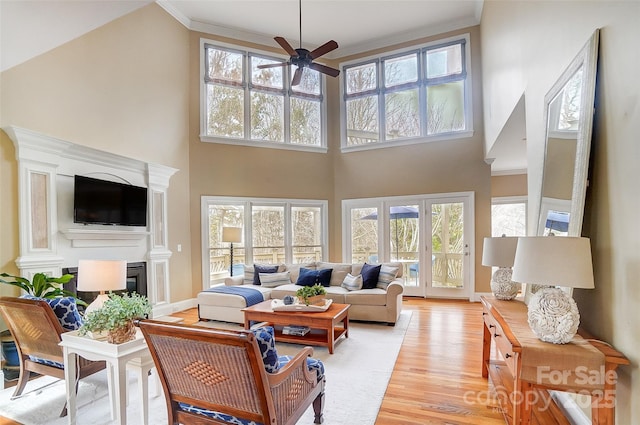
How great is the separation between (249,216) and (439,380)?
4760 mm

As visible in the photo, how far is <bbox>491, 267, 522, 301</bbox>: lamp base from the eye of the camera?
278cm

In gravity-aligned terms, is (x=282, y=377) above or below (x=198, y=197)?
below

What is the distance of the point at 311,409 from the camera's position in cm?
258

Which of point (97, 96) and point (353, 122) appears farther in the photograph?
point (353, 122)

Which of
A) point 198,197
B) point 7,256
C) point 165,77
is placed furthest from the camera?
point 198,197

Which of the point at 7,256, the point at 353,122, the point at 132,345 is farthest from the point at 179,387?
the point at 353,122

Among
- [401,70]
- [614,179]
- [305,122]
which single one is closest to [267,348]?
[614,179]

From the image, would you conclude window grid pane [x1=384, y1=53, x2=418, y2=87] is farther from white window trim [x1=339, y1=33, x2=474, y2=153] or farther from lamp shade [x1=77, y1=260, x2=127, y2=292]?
lamp shade [x1=77, y1=260, x2=127, y2=292]

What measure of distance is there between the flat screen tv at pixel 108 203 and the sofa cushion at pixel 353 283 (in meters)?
3.29

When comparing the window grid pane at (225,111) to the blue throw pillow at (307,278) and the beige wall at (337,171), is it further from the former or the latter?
the blue throw pillow at (307,278)

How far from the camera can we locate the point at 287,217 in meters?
7.02

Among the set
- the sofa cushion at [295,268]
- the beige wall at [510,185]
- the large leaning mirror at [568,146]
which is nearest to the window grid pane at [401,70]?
the beige wall at [510,185]

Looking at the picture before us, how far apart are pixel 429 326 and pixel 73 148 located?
17.2 ft

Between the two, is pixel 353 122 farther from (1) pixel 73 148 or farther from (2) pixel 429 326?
(1) pixel 73 148
